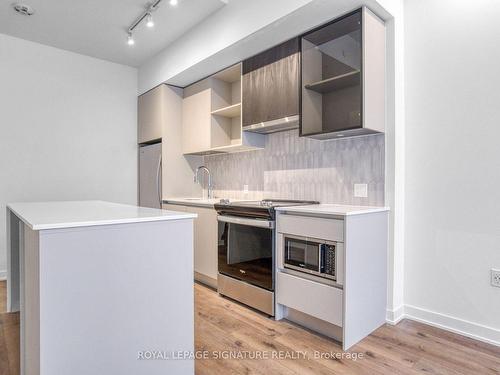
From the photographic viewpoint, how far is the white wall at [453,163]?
6.91 feet

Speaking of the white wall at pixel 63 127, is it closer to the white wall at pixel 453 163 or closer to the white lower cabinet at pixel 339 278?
the white lower cabinet at pixel 339 278

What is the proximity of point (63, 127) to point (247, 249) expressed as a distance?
2905mm

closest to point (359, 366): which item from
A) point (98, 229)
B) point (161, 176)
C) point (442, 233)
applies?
point (442, 233)

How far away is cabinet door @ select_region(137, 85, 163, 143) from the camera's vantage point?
403 centimetres

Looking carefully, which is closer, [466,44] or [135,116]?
[466,44]

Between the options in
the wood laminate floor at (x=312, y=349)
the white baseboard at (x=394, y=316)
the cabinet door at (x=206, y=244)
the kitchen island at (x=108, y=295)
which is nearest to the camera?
the kitchen island at (x=108, y=295)

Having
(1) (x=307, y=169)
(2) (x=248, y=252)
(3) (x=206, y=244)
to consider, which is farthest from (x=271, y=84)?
(3) (x=206, y=244)

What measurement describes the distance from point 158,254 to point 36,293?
0.50 m

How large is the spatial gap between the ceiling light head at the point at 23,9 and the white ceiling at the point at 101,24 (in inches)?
1.6

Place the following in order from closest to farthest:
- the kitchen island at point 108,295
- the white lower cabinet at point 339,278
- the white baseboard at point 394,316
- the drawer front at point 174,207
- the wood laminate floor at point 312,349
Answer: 1. the kitchen island at point 108,295
2. the wood laminate floor at point 312,349
3. the white lower cabinet at point 339,278
4. the white baseboard at point 394,316
5. the drawer front at point 174,207

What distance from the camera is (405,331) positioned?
7.43 ft

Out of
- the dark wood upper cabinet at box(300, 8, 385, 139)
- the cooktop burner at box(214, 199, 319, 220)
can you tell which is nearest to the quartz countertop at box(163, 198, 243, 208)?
the cooktop burner at box(214, 199, 319, 220)

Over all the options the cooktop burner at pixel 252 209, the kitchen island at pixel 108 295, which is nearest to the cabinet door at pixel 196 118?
the cooktop burner at pixel 252 209

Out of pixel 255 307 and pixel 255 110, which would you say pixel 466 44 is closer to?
pixel 255 110
